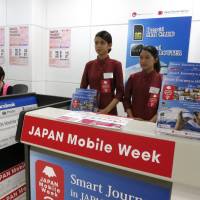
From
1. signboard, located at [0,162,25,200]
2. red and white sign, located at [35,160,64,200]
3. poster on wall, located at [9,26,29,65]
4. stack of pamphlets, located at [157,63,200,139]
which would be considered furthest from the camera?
poster on wall, located at [9,26,29,65]

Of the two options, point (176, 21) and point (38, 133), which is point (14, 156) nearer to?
point (38, 133)

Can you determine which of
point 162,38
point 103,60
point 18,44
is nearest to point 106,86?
point 103,60

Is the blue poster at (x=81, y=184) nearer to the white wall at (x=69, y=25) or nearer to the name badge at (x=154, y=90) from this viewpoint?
the name badge at (x=154, y=90)

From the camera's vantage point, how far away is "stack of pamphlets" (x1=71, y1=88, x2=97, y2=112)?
1239 mm

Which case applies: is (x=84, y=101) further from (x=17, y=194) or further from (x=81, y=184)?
(x=17, y=194)

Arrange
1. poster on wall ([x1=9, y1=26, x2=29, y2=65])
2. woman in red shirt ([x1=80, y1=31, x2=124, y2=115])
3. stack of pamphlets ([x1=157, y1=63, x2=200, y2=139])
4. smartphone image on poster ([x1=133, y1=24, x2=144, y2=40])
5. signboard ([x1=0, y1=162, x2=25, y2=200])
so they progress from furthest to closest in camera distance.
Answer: poster on wall ([x1=9, y1=26, x2=29, y2=65]) → smartphone image on poster ([x1=133, y1=24, x2=144, y2=40]) → woman in red shirt ([x1=80, y1=31, x2=124, y2=115]) → signboard ([x1=0, y1=162, x2=25, y2=200]) → stack of pamphlets ([x1=157, y1=63, x2=200, y2=139])

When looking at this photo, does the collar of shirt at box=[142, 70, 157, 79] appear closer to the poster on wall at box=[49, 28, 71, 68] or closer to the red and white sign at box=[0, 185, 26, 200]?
the red and white sign at box=[0, 185, 26, 200]

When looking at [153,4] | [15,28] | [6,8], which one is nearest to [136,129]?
[153,4]

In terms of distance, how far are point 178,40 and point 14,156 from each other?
8.78 feet

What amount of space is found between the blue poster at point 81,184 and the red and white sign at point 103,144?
0.21 ft

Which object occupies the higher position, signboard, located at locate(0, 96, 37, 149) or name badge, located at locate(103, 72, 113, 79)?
name badge, located at locate(103, 72, 113, 79)

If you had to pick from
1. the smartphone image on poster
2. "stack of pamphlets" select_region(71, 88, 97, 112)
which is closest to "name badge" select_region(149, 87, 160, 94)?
"stack of pamphlets" select_region(71, 88, 97, 112)

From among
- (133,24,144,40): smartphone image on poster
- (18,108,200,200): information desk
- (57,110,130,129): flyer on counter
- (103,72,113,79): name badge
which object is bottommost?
(18,108,200,200): information desk

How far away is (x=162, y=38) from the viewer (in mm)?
3291
